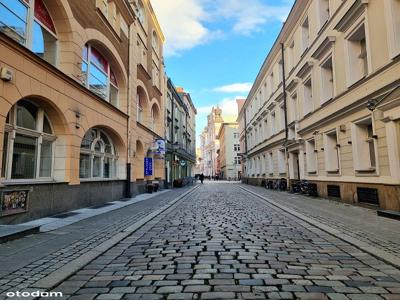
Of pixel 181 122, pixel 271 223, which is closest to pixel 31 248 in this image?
pixel 271 223

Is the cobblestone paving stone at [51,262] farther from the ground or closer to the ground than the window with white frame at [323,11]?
closer to the ground

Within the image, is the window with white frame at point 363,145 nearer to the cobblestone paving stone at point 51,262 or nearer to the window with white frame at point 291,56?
the cobblestone paving stone at point 51,262

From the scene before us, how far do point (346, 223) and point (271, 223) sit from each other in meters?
1.96

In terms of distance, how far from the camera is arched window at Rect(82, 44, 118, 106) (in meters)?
13.8

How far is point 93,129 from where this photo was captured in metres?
15.1

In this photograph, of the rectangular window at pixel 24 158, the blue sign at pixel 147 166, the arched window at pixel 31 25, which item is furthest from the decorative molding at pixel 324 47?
the rectangular window at pixel 24 158

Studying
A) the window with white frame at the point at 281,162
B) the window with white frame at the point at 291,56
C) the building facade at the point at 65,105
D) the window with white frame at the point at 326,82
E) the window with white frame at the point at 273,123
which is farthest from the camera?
the window with white frame at the point at 273,123

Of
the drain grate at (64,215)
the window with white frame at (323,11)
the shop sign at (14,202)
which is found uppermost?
the window with white frame at (323,11)

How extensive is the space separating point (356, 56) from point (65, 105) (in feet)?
37.4

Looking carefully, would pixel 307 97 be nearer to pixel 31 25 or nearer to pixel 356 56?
pixel 356 56

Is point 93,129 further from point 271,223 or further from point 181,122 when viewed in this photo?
point 181,122

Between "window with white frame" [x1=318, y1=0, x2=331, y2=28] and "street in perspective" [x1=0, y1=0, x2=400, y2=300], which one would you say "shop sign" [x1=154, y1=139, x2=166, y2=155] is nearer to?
"street in perspective" [x1=0, y1=0, x2=400, y2=300]

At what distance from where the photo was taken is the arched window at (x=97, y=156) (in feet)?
45.4

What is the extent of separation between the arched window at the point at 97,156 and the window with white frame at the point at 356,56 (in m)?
11.3
